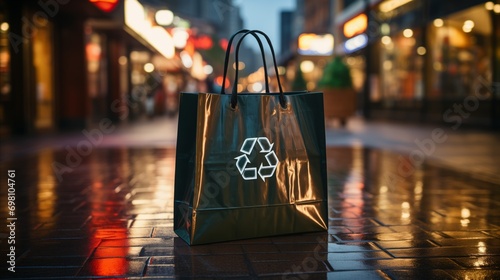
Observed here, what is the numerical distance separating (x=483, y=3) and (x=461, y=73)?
3025 mm

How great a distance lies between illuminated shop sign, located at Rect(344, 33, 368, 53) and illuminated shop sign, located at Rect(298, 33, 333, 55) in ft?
21.2

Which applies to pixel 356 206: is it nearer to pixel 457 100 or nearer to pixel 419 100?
pixel 457 100

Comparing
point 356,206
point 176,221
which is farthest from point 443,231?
point 176,221

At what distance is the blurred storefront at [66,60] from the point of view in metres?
13.6

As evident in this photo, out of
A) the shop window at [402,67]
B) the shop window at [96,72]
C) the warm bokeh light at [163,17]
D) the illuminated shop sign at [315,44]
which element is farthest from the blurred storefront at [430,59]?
the shop window at [96,72]

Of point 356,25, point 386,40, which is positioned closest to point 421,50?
point 386,40

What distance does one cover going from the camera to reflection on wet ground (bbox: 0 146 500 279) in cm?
299

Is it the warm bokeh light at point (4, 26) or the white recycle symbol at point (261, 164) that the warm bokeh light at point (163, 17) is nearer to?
the warm bokeh light at point (4, 26)

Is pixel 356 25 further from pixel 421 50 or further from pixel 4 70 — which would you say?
pixel 4 70

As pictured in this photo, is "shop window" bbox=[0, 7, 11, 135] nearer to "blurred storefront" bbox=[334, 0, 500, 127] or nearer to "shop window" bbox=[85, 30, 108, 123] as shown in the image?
"shop window" bbox=[85, 30, 108, 123]

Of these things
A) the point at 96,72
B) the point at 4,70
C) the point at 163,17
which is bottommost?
the point at 4,70

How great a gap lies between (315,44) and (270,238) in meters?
37.6

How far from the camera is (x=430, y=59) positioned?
68.5ft

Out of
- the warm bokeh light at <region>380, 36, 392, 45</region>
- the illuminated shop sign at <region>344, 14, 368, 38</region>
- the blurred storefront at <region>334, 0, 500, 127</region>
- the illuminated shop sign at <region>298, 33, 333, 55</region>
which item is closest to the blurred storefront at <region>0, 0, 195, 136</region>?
the blurred storefront at <region>334, 0, 500, 127</region>
